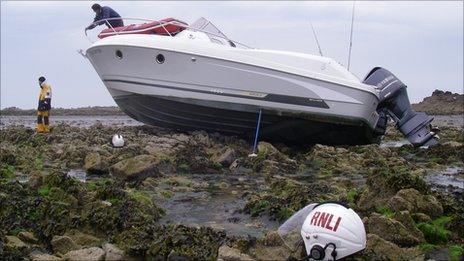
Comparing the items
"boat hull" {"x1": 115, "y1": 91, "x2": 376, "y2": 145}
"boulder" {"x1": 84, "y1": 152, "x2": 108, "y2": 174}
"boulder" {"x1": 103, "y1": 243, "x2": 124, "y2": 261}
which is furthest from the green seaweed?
"boat hull" {"x1": 115, "y1": 91, "x2": 376, "y2": 145}

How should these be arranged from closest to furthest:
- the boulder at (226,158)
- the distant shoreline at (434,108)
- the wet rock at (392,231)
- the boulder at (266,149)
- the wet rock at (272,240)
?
the wet rock at (272,240), the wet rock at (392,231), the boulder at (226,158), the boulder at (266,149), the distant shoreline at (434,108)

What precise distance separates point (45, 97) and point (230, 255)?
46.1ft

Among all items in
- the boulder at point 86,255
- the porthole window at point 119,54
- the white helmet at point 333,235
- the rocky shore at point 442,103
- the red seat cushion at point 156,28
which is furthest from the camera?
the rocky shore at point 442,103

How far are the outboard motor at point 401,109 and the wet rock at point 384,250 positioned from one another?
875cm

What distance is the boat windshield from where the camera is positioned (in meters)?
14.8

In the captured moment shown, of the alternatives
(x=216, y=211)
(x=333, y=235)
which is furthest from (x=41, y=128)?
(x=333, y=235)

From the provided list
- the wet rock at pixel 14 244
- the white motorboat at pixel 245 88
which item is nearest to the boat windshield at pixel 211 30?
the white motorboat at pixel 245 88

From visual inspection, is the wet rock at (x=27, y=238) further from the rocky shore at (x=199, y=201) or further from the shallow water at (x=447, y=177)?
the shallow water at (x=447, y=177)

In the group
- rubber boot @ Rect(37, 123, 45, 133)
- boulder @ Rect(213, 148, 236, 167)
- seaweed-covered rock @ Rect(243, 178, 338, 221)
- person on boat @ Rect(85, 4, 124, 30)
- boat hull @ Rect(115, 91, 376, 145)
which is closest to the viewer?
seaweed-covered rock @ Rect(243, 178, 338, 221)

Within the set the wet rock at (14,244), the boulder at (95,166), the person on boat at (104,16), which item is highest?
the person on boat at (104,16)

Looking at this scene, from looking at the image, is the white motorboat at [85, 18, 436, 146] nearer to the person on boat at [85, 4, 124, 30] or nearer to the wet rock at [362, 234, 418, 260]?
the person on boat at [85, 4, 124, 30]

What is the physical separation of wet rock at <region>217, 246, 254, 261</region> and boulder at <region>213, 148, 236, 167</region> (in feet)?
23.0

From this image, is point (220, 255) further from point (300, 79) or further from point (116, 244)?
point (300, 79)

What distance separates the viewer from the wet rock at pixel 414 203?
284 inches
